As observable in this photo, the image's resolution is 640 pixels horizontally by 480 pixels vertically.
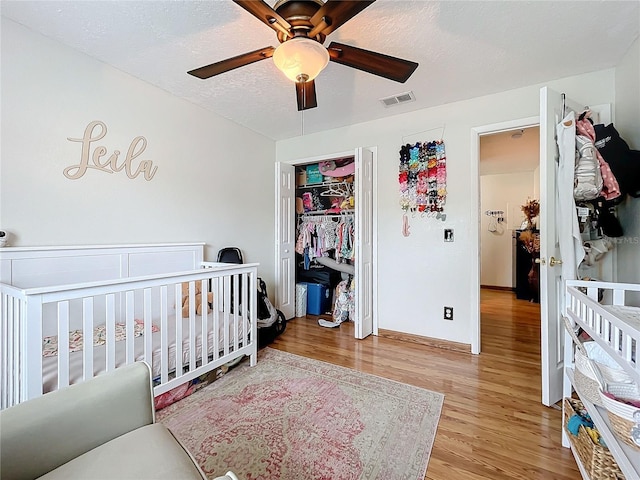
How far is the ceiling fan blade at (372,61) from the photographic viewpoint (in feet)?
4.68

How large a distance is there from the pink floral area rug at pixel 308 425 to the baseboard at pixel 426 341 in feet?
2.93

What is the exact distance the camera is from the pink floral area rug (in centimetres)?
136

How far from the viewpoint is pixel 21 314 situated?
1261 millimetres

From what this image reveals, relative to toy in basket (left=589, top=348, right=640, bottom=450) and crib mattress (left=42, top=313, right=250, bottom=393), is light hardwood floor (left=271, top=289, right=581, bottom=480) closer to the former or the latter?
toy in basket (left=589, top=348, right=640, bottom=450)

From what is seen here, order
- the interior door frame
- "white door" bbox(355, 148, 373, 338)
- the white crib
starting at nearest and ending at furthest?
the white crib < the interior door frame < "white door" bbox(355, 148, 373, 338)

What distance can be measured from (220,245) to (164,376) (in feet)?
5.01

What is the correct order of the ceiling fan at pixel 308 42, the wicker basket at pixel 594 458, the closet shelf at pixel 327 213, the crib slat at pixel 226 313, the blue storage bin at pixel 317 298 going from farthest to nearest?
the blue storage bin at pixel 317 298
the closet shelf at pixel 327 213
the crib slat at pixel 226 313
the ceiling fan at pixel 308 42
the wicker basket at pixel 594 458

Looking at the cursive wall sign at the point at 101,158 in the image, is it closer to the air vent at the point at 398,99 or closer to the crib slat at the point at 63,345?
the crib slat at the point at 63,345

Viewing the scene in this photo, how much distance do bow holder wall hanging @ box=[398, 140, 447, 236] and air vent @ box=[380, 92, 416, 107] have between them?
1.43ft

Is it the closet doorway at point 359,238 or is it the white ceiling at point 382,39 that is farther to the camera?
Answer: the closet doorway at point 359,238

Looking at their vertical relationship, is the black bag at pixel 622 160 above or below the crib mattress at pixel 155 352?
above

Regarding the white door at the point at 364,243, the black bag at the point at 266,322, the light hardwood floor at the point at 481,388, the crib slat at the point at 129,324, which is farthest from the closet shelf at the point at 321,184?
the crib slat at the point at 129,324

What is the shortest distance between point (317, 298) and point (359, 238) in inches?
51.3

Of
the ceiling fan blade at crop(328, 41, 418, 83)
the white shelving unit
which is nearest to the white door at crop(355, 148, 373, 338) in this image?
the ceiling fan blade at crop(328, 41, 418, 83)
